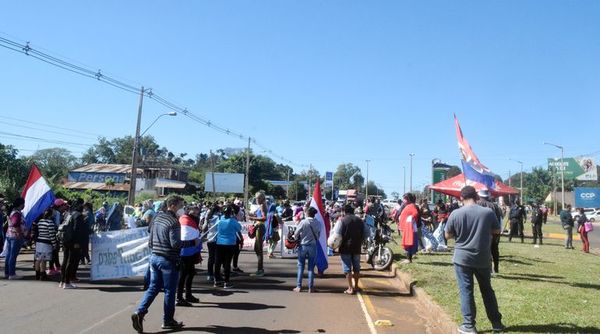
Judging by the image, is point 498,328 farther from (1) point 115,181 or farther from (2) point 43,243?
(1) point 115,181

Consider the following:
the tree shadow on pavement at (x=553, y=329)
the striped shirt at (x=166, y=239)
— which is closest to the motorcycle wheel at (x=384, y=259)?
the tree shadow on pavement at (x=553, y=329)

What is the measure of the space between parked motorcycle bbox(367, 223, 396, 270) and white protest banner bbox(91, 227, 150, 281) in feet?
20.3

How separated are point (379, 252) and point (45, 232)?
8380 mm

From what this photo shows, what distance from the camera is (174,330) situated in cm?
701

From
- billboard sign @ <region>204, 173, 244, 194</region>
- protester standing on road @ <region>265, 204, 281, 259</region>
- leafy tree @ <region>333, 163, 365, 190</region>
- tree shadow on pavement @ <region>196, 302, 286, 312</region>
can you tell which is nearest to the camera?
tree shadow on pavement @ <region>196, 302, 286, 312</region>

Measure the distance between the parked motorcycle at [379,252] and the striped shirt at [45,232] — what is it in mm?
8077

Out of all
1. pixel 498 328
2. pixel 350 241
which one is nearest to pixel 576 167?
pixel 350 241

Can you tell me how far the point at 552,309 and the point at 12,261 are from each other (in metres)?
10.9

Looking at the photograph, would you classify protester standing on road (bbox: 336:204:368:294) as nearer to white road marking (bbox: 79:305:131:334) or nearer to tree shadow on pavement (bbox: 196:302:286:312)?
tree shadow on pavement (bbox: 196:302:286:312)

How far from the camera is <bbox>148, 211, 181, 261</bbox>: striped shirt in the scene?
22.7ft

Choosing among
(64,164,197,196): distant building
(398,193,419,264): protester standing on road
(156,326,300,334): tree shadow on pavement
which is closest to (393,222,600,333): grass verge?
(398,193,419,264): protester standing on road

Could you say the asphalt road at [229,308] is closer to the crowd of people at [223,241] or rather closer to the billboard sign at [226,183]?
the crowd of people at [223,241]

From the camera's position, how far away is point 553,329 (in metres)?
6.82

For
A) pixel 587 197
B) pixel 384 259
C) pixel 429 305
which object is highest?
pixel 587 197
